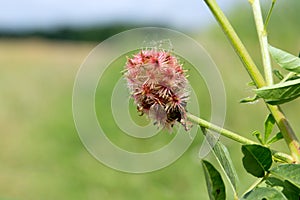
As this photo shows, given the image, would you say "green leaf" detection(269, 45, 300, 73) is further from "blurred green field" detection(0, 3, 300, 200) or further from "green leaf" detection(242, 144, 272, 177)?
"blurred green field" detection(0, 3, 300, 200)

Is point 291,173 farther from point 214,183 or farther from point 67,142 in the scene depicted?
point 67,142

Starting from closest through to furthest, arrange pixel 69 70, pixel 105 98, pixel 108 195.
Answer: pixel 108 195 → pixel 105 98 → pixel 69 70

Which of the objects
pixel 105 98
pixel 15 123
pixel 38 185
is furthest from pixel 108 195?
pixel 15 123

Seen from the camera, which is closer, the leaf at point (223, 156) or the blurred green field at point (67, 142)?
the leaf at point (223, 156)

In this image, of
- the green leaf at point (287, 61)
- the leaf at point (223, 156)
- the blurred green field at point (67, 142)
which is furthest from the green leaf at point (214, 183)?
the blurred green field at point (67, 142)

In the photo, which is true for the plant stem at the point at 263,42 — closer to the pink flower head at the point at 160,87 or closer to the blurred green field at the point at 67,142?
the pink flower head at the point at 160,87

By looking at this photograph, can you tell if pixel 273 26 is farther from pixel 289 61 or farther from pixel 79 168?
pixel 289 61
